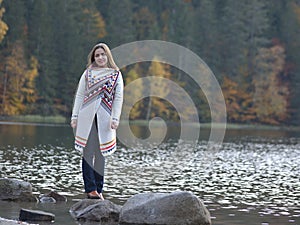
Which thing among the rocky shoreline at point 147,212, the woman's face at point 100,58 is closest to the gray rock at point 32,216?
the rocky shoreline at point 147,212

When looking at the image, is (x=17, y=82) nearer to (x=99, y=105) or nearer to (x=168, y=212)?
(x=99, y=105)

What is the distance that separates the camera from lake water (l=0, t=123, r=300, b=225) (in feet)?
39.5

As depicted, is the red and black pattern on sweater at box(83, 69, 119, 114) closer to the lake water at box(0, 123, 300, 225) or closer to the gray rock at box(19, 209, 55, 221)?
the lake water at box(0, 123, 300, 225)

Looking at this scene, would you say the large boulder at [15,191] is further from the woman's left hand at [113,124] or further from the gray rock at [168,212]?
the gray rock at [168,212]

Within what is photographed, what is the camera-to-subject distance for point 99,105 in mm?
11570

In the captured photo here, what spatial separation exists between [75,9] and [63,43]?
599 centimetres

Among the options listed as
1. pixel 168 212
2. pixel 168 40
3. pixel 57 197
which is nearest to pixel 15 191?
pixel 57 197

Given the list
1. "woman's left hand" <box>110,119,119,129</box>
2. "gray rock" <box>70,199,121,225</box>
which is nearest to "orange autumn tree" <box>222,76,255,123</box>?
"woman's left hand" <box>110,119,119,129</box>

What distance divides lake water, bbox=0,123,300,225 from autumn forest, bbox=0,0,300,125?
104 feet

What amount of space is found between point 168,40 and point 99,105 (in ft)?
203

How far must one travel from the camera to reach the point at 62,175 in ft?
56.1

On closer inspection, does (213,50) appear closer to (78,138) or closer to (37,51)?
(37,51)

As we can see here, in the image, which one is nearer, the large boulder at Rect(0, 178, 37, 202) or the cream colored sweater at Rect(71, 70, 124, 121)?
the cream colored sweater at Rect(71, 70, 124, 121)

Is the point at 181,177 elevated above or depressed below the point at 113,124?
below
